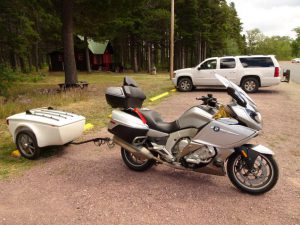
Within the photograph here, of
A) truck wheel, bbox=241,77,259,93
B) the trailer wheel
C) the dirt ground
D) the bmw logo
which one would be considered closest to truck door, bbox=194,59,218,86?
truck wheel, bbox=241,77,259,93

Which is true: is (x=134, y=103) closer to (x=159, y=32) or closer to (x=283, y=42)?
(x=159, y=32)

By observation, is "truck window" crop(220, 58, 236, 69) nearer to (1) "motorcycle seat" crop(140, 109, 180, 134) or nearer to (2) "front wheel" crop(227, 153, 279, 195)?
(1) "motorcycle seat" crop(140, 109, 180, 134)

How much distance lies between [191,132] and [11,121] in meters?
3.71

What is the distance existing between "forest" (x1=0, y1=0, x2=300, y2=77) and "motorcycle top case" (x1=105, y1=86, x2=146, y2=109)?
37.9 ft

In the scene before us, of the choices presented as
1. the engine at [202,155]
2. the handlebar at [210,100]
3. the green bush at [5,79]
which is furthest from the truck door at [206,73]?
the engine at [202,155]

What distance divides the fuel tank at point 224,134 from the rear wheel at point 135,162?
115cm

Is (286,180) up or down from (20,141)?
down

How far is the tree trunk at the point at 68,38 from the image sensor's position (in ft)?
51.7

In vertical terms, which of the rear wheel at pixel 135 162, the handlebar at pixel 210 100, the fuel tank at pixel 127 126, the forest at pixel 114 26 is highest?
the forest at pixel 114 26

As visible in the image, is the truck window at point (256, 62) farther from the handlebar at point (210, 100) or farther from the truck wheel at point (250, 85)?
the handlebar at point (210, 100)

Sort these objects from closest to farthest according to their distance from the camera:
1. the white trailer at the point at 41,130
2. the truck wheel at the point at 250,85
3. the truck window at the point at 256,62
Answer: the white trailer at the point at 41,130 → the truck window at the point at 256,62 → the truck wheel at the point at 250,85

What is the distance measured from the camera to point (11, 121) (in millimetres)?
5953

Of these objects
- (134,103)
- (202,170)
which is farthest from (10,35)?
(202,170)

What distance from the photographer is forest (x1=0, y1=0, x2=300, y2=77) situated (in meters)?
16.2
